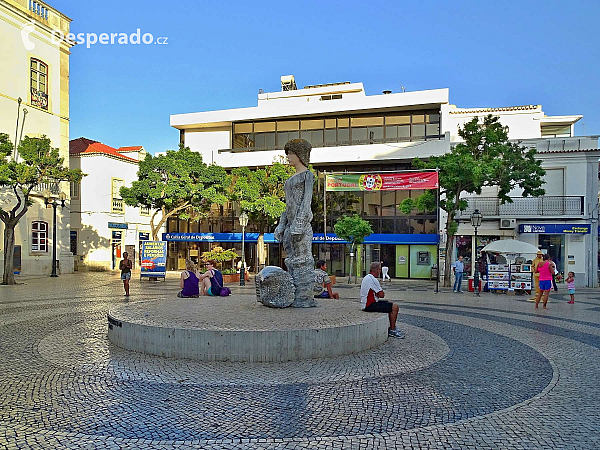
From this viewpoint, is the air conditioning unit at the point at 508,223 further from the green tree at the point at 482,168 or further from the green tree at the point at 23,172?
the green tree at the point at 23,172

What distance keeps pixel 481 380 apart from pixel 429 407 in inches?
65.0

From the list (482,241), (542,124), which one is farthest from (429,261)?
(542,124)

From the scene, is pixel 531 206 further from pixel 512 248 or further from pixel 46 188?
pixel 46 188

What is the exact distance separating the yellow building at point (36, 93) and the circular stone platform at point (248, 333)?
77.9 ft

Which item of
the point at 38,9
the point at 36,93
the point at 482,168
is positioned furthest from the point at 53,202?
the point at 482,168

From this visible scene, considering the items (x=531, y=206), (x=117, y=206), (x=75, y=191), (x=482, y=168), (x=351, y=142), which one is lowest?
(x=531, y=206)

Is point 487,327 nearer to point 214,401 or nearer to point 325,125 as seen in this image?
point 214,401

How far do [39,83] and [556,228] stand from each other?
3283 centimetres

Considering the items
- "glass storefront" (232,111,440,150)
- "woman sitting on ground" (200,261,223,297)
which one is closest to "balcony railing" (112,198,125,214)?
"glass storefront" (232,111,440,150)

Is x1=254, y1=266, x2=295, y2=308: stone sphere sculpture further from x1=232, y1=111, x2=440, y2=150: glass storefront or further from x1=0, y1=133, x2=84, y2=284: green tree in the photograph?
x1=232, y1=111, x2=440, y2=150: glass storefront

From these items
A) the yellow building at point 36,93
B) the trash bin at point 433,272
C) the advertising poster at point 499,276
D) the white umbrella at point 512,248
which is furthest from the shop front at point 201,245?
the advertising poster at point 499,276

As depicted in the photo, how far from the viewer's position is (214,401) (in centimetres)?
593

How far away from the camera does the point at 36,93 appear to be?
31438mm

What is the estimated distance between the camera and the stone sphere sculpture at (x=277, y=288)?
10.4 meters
